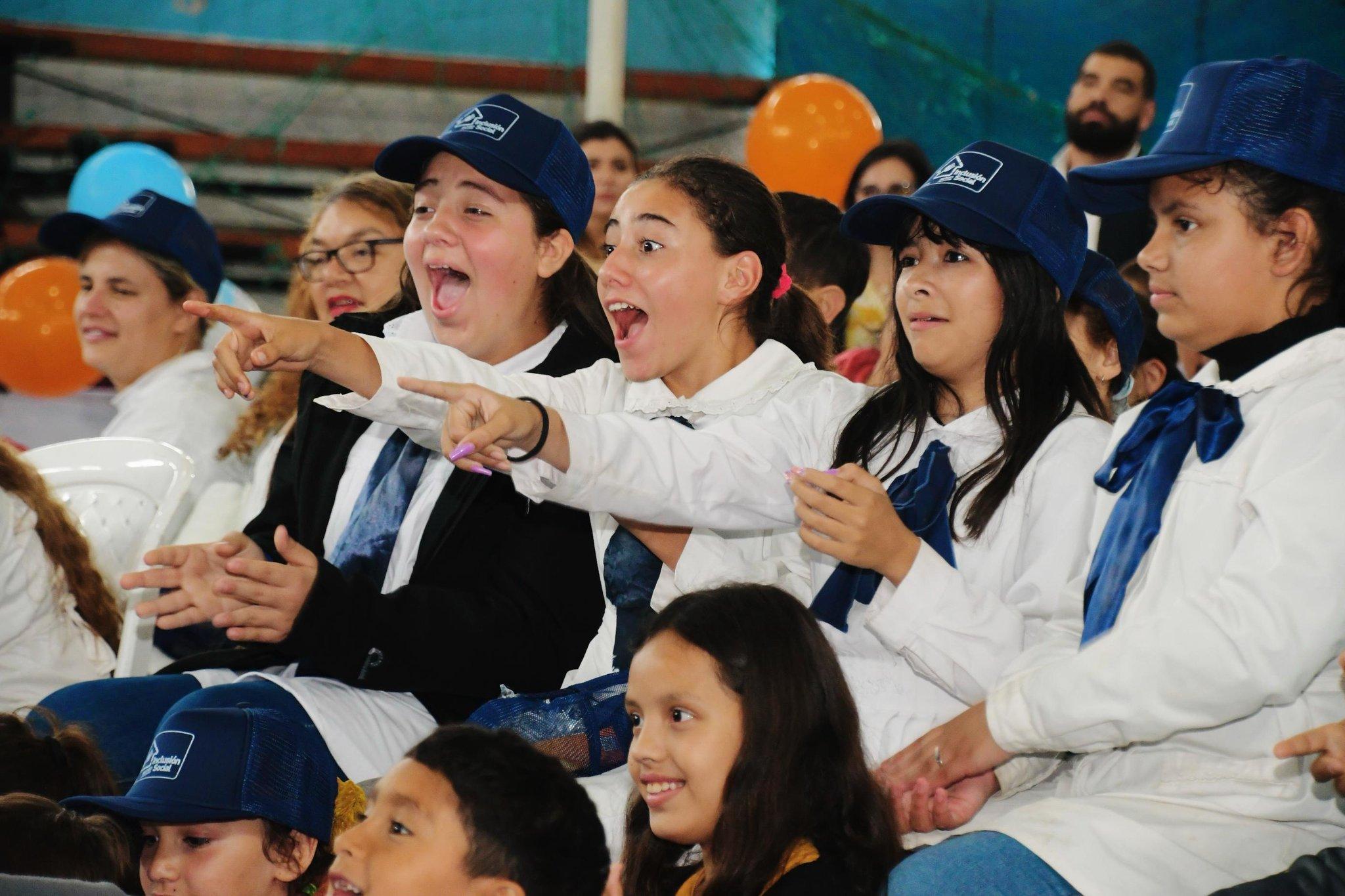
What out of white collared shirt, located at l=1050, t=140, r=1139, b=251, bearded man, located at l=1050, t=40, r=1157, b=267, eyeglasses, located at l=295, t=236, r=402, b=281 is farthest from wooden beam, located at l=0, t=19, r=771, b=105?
eyeglasses, located at l=295, t=236, r=402, b=281

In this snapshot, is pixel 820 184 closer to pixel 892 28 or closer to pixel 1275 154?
pixel 892 28

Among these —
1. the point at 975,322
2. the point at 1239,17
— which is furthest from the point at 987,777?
the point at 1239,17

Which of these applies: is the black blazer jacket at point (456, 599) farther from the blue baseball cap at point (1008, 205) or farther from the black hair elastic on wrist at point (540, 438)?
the blue baseball cap at point (1008, 205)

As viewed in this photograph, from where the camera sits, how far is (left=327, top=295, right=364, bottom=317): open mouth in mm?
3660

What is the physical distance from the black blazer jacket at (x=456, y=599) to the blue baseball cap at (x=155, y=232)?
57.3 inches

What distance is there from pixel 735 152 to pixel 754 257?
16.3 feet

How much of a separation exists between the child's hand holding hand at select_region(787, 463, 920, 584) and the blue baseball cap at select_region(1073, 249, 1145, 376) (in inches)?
25.0

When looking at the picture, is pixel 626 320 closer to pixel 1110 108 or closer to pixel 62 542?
pixel 62 542

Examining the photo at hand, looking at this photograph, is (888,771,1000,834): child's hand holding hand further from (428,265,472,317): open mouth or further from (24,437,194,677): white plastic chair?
(24,437,194,677): white plastic chair

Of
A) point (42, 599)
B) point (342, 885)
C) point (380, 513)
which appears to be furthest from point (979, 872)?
point (42, 599)

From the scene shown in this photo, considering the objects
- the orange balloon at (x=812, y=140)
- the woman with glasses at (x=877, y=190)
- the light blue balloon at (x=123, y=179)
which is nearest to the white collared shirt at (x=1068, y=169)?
the woman with glasses at (x=877, y=190)

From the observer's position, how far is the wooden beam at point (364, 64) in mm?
7098

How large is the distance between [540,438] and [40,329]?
3.65 meters

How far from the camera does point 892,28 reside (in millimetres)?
6219
